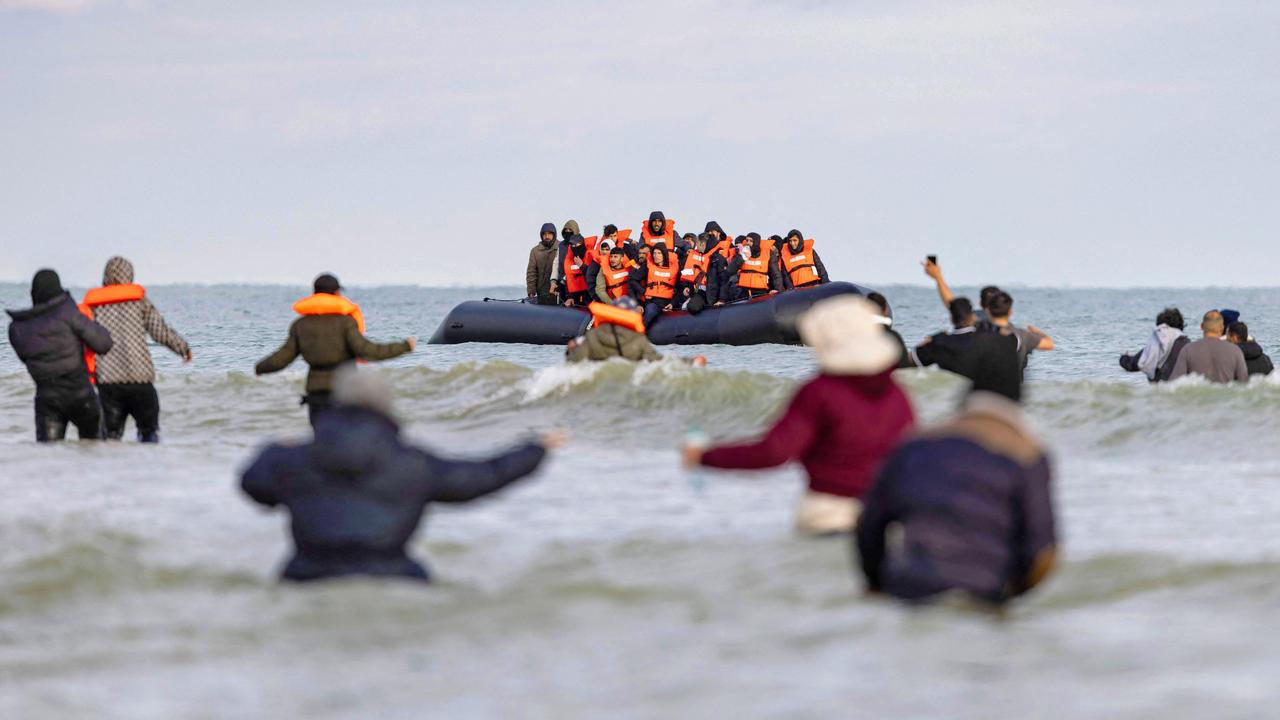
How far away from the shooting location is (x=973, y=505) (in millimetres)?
4906

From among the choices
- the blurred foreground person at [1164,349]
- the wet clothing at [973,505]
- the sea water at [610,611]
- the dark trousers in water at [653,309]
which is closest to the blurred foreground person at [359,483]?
the sea water at [610,611]

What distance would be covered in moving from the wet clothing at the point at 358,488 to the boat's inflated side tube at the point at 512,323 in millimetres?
19087

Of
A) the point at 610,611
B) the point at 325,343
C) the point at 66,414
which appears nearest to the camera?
the point at 610,611

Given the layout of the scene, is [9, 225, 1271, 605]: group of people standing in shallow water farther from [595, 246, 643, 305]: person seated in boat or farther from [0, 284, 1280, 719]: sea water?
[595, 246, 643, 305]: person seated in boat

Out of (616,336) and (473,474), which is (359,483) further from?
(616,336)

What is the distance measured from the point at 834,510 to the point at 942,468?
1.17m

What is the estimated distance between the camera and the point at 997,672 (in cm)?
502

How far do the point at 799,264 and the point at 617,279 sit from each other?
3028mm

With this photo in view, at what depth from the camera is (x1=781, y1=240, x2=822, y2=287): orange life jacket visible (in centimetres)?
2430

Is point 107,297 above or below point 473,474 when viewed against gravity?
above

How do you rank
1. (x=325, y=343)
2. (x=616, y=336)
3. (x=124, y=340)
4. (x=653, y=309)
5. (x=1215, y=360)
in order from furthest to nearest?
1. (x=653, y=309)
2. (x=1215, y=360)
3. (x=616, y=336)
4. (x=124, y=340)
5. (x=325, y=343)

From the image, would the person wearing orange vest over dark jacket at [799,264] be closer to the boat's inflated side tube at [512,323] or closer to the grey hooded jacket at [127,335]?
the boat's inflated side tube at [512,323]

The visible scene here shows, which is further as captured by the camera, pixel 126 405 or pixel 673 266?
pixel 673 266

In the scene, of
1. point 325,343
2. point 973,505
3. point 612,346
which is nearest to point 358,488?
point 973,505
